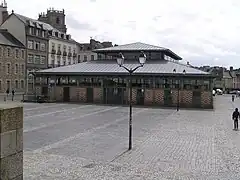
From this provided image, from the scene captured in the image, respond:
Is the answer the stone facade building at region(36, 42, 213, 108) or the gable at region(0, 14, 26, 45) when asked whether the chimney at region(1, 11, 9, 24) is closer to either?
the gable at region(0, 14, 26, 45)

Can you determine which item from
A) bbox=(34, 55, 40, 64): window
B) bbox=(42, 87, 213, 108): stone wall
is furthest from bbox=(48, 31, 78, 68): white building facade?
bbox=(42, 87, 213, 108): stone wall

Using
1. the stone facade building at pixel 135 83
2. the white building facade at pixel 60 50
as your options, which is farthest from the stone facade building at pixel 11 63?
the stone facade building at pixel 135 83

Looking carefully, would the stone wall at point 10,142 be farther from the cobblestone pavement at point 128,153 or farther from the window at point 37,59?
the window at point 37,59

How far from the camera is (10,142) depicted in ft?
26.5

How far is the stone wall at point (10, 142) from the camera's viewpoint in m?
7.77

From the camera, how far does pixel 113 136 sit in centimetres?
2120

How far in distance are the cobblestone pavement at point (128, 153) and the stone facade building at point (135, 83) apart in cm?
2161

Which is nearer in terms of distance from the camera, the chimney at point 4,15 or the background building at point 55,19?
the chimney at point 4,15

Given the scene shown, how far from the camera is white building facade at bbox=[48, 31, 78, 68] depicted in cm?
8269

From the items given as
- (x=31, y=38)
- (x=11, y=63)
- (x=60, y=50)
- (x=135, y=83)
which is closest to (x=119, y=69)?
(x=135, y=83)

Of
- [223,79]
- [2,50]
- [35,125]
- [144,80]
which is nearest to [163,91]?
[144,80]

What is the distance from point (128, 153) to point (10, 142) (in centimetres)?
862

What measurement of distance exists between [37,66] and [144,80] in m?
34.4

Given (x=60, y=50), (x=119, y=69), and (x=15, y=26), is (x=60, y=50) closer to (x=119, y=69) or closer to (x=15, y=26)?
(x=15, y=26)
